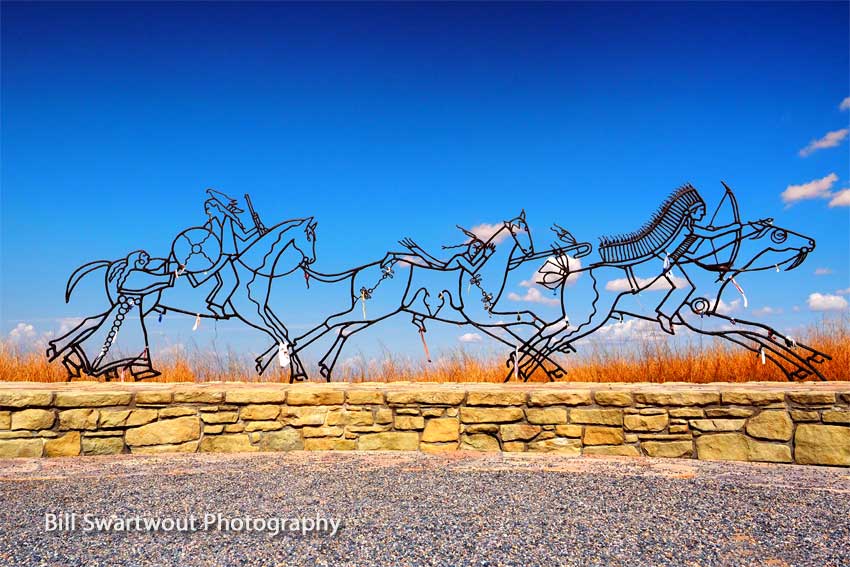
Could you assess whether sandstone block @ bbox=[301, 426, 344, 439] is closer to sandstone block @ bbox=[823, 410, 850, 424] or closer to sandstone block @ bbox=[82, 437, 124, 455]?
sandstone block @ bbox=[82, 437, 124, 455]

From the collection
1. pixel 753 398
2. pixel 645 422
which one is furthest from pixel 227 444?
pixel 753 398

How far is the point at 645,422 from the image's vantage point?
6223 millimetres

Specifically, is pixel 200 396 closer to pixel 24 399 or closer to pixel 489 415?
pixel 24 399

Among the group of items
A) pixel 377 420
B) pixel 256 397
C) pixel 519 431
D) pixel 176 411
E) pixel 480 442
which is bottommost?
pixel 480 442

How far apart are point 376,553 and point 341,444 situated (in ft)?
9.53

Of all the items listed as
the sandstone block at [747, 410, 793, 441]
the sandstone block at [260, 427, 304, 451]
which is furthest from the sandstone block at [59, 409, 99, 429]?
the sandstone block at [747, 410, 793, 441]

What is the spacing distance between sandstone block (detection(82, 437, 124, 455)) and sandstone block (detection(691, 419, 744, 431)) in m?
5.50

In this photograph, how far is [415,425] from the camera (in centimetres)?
647

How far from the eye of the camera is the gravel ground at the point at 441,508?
3.71 meters

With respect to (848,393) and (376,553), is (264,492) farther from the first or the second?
(848,393)

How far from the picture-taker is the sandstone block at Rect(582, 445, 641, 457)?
20.5 ft

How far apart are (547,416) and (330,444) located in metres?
2.12

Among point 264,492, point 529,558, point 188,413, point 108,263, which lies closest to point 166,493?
point 264,492

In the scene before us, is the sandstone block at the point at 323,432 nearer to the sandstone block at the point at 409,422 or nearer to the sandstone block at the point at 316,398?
the sandstone block at the point at 316,398
